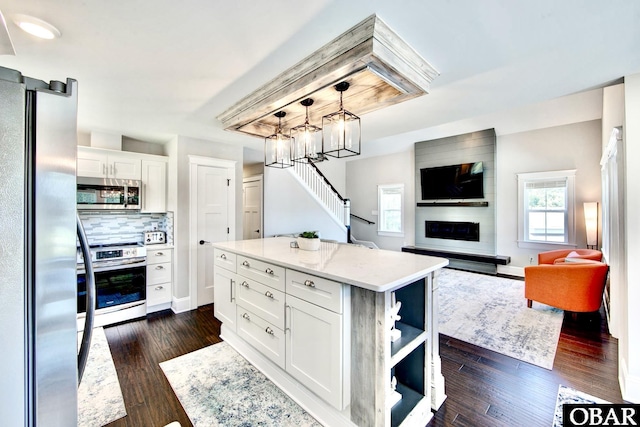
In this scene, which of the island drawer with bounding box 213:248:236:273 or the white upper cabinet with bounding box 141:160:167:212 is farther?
the white upper cabinet with bounding box 141:160:167:212

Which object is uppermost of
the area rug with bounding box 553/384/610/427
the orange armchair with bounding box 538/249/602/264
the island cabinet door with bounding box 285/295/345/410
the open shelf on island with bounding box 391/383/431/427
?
the orange armchair with bounding box 538/249/602/264

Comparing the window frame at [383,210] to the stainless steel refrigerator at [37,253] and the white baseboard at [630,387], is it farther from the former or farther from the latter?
the stainless steel refrigerator at [37,253]

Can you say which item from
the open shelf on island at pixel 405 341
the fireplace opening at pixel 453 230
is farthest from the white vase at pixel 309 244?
the fireplace opening at pixel 453 230

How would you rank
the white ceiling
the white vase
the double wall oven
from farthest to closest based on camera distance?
the double wall oven
the white vase
the white ceiling

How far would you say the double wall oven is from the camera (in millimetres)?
3275

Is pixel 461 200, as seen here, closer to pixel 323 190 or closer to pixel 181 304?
pixel 323 190

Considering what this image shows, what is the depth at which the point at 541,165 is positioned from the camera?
209 inches

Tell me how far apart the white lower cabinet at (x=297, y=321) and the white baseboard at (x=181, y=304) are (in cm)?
146

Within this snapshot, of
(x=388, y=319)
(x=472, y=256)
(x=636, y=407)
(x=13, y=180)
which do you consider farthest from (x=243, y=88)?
(x=472, y=256)

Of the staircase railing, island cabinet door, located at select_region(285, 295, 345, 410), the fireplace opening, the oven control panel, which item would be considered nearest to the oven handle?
the oven control panel

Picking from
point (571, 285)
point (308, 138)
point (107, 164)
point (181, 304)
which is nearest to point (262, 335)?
point (308, 138)

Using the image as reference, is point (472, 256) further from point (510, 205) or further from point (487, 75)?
point (487, 75)

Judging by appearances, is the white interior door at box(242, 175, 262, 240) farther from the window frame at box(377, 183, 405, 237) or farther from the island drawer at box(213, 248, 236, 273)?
the window frame at box(377, 183, 405, 237)

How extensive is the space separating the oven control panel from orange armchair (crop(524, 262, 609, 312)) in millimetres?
5169
